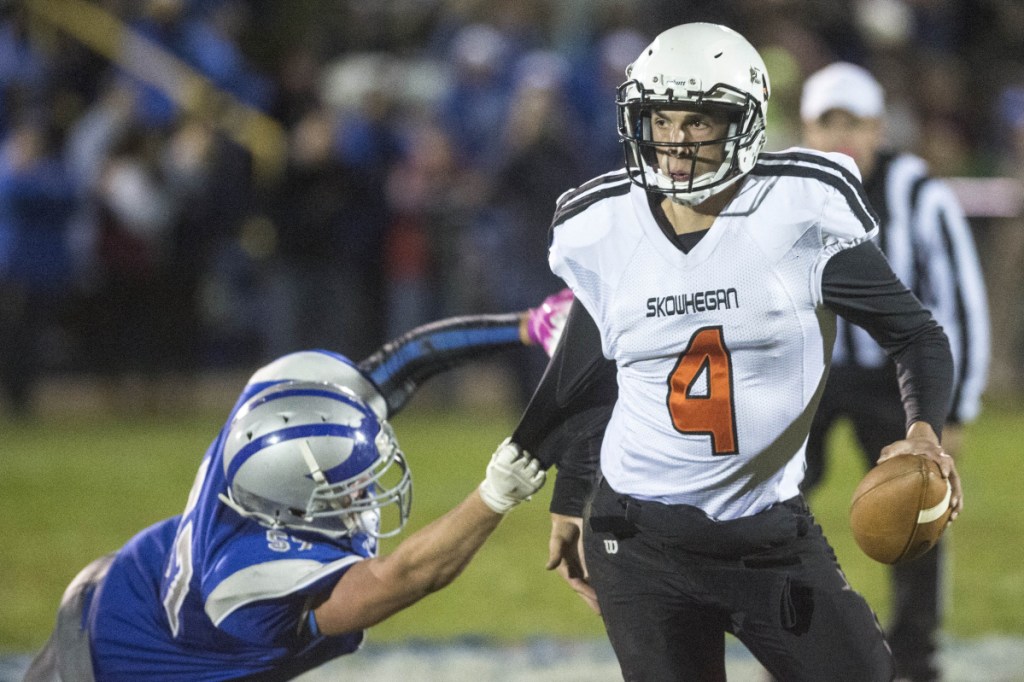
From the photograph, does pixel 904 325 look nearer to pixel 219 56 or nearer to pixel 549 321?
pixel 549 321

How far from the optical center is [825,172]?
2.73 m

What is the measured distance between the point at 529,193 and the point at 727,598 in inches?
247

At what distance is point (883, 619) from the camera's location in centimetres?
517

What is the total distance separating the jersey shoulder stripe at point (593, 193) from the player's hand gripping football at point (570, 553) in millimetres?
633

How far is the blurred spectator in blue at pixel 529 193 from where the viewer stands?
8742 mm

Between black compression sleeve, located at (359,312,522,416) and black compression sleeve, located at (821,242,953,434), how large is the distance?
3.13 feet

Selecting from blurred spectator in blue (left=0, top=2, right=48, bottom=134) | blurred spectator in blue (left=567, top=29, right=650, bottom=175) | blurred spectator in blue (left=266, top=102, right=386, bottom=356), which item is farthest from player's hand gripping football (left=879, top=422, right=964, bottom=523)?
blurred spectator in blue (left=0, top=2, right=48, bottom=134)

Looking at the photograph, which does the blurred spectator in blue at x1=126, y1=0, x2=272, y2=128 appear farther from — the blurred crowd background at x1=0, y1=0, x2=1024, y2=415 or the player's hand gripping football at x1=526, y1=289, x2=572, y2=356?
the player's hand gripping football at x1=526, y1=289, x2=572, y2=356

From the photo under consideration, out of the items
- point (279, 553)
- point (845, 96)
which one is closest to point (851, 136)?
point (845, 96)

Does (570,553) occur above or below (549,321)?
below

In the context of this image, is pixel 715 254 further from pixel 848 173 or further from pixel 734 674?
pixel 734 674

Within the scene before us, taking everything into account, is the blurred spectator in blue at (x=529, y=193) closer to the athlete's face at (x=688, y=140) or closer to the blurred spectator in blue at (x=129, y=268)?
the blurred spectator in blue at (x=129, y=268)

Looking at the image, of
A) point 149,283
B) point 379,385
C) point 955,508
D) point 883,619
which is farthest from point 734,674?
point 149,283

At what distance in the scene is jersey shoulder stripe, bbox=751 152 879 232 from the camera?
8.84 feet
